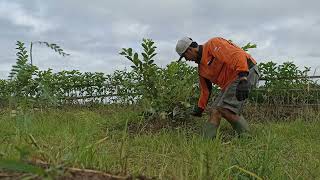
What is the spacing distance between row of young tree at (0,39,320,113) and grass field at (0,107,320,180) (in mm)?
229

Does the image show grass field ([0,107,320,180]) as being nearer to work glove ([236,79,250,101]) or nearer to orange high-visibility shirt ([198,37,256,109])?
work glove ([236,79,250,101])

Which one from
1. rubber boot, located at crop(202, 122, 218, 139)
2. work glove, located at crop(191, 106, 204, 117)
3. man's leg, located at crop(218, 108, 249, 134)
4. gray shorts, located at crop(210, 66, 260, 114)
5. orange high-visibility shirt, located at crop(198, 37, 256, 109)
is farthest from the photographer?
work glove, located at crop(191, 106, 204, 117)

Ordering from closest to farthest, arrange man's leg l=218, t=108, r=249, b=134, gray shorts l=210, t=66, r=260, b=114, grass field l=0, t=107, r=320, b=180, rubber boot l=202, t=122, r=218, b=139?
grass field l=0, t=107, r=320, b=180 < rubber boot l=202, t=122, r=218, b=139 < gray shorts l=210, t=66, r=260, b=114 < man's leg l=218, t=108, r=249, b=134

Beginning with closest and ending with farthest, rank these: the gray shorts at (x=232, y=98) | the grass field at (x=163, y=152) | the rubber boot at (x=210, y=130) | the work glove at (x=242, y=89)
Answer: the grass field at (x=163, y=152), the rubber boot at (x=210, y=130), the work glove at (x=242, y=89), the gray shorts at (x=232, y=98)

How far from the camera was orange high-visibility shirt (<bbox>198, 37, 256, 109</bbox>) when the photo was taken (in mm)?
5855

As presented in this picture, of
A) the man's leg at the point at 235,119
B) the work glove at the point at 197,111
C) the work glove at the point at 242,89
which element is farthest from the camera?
the work glove at the point at 197,111

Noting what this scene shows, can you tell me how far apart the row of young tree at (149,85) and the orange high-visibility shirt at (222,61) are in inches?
24.5

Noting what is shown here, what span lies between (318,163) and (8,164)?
2812 millimetres

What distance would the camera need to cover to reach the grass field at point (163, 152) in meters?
2.16

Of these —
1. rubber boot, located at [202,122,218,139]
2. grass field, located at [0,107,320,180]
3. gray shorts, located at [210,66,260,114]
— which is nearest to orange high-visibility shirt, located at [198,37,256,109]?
gray shorts, located at [210,66,260,114]

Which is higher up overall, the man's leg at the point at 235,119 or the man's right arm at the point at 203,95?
the man's right arm at the point at 203,95

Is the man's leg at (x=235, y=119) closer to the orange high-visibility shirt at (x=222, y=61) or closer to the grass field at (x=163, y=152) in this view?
the grass field at (x=163, y=152)

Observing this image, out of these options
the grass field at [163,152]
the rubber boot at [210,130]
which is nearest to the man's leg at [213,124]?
the rubber boot at [210,130]

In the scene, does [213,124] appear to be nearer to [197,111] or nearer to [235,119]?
[235,119]
